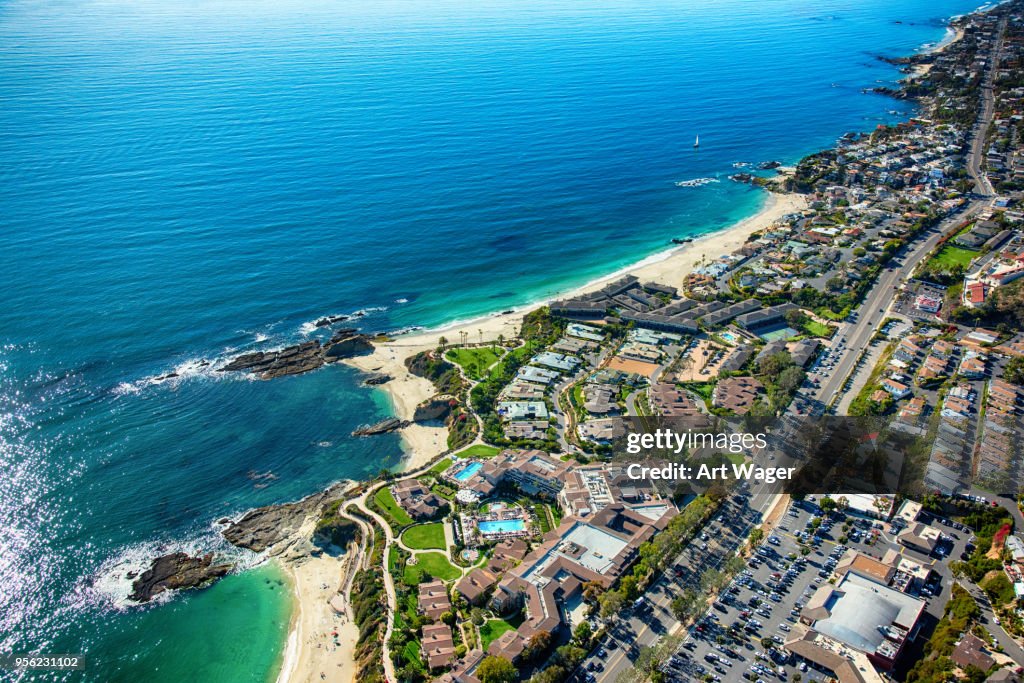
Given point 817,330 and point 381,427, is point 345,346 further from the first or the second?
point 817,330

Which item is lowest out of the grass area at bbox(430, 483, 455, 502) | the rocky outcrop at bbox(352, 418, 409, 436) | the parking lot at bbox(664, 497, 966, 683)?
the rocky outcrop at bbox(352, 418, 409, 436)

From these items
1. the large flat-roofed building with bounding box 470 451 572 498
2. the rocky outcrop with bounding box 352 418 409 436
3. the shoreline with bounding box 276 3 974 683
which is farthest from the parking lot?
the rocky outcrop with bounding box 352 418 409 436

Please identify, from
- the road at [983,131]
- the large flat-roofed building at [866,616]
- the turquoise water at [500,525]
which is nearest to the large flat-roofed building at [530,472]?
the turquoise water at [500,525]

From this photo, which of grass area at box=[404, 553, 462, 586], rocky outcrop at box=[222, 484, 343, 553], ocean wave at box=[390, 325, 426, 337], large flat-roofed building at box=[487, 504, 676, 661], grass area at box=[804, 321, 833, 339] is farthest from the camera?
ocean wave at box=[390, 325, 426, 337]

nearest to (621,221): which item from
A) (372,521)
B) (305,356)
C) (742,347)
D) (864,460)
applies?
(742,347)

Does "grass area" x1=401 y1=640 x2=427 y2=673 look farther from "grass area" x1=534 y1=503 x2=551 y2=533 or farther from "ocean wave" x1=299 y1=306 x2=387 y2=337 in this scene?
"ocean wave" x1=299 y1=306 x2=387 y2=337

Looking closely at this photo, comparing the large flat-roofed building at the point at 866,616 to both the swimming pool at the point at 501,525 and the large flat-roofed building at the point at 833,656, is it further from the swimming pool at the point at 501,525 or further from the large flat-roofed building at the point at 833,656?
the swimming pool at the point at 501,525
